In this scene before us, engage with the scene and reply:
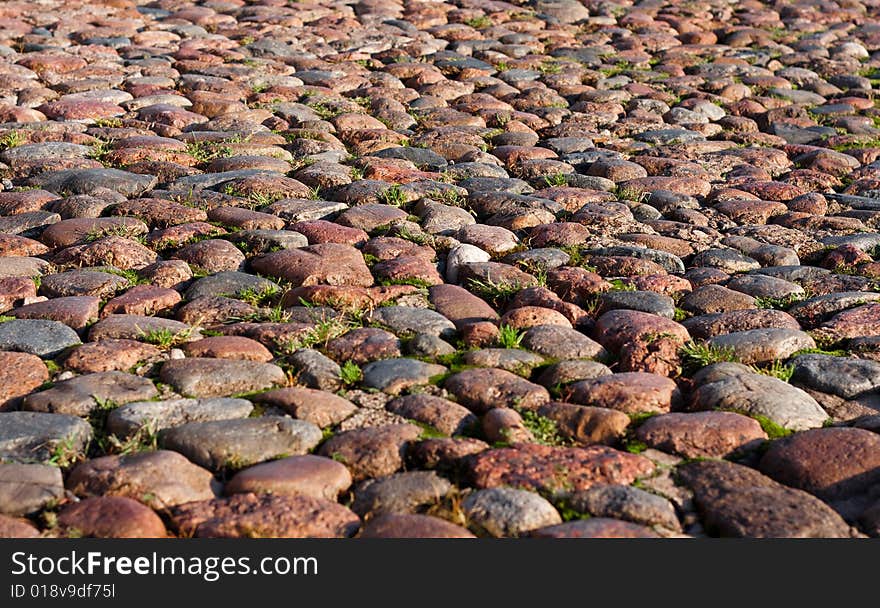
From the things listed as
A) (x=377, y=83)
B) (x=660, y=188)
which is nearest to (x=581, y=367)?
(x=660, y=188)

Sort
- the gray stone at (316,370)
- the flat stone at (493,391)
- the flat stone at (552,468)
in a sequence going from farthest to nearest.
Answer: the gray stone at (316,370)
the flat stone at (493,391)
the flat stone at (552,468)

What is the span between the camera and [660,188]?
5.02 meters

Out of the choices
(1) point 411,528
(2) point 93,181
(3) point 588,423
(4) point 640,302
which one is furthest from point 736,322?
(2) point 93,181

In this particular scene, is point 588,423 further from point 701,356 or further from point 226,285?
point 226,285

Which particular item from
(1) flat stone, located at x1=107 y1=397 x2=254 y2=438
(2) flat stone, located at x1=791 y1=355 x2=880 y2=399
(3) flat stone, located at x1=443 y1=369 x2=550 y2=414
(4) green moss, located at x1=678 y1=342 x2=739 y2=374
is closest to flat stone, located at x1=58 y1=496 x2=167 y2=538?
(1) flat stone, located at x1=107 y1=397 x2=254 y2=438

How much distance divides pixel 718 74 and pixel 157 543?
601cm

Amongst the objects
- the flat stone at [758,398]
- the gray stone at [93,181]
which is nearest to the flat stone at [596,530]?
the flat stone at [758,398]

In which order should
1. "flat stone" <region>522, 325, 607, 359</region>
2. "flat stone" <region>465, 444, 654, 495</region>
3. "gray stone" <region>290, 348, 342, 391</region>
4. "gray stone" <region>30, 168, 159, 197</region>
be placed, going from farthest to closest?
"gray stone" <region>30, 168, 159, 197</region> → "flat stone" <region>522, 325, 607, 359</region> → "gray stone" <region>290, 348, 342, 391</region> → "flat stone" <region>465, 444, 654, 495</region>

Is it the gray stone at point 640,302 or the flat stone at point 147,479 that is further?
the gray stone at point 640,302

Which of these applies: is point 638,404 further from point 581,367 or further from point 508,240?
point 508,240

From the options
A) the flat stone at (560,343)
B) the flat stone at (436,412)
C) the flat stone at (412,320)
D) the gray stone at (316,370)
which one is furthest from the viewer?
the flat stone at (412,320)

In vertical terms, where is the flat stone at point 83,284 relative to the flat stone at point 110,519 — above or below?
below

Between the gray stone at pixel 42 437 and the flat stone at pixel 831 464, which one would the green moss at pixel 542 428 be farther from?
the gray stone at pixel 42 437

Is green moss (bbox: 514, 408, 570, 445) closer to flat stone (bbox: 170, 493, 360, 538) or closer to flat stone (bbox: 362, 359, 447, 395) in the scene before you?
flat stone (bbox: 362, 359, 447, 395)
